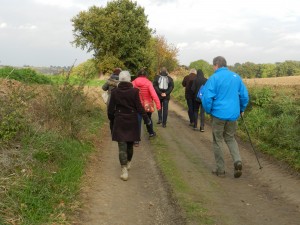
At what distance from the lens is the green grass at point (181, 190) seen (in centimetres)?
515

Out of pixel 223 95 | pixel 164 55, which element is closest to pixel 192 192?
pixel 223 95

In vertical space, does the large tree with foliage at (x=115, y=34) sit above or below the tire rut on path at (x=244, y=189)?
above

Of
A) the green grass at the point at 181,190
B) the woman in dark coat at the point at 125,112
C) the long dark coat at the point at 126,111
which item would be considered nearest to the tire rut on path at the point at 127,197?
the green grass at the point at 181,190

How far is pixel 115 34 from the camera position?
43719 millimetres

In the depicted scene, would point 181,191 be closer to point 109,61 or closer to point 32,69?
point 32,69

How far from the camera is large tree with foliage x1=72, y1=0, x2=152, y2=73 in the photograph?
44.0 m

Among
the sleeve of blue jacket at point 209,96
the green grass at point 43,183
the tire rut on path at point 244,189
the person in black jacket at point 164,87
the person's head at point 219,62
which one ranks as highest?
the person's head at point 219,62

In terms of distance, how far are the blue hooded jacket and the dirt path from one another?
52.6 inches

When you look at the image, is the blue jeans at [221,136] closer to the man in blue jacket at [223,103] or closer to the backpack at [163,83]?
the man in blue jacket at [223,103]

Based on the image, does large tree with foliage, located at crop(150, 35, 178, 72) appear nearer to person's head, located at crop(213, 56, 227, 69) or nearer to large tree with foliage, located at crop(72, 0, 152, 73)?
large tree with foliage, located at crop(72, 0, 152, 73)

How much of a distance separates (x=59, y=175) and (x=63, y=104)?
3.14 meters

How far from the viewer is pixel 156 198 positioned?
6.03 metres

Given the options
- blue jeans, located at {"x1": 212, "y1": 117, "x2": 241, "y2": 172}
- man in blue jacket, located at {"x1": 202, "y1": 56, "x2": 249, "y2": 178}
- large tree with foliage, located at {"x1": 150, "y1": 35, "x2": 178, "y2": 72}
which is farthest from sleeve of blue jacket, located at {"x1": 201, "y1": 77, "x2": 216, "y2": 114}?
large tree with foliage, located at {"x1": 150, "y1": 35, "x2": 178, "y2": 72}

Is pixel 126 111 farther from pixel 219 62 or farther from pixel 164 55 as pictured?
pixel 164 55
